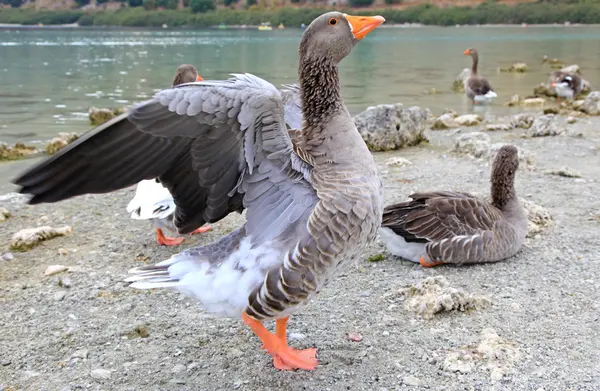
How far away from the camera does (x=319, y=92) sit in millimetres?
4805

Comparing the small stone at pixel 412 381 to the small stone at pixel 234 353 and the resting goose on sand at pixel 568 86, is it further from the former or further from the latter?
the resting goose on sand at pixel 568 86

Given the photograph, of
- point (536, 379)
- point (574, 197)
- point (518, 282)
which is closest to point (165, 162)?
point (536, 379)

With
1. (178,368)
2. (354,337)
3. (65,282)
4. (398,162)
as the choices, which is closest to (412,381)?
(354,337)

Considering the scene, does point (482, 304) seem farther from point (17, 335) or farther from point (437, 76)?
point (437, 76)

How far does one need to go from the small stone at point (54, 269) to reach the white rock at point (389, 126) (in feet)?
23.5

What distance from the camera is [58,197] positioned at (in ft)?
12.9

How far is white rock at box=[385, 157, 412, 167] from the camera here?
11281mm

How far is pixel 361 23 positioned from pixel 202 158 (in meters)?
1.71

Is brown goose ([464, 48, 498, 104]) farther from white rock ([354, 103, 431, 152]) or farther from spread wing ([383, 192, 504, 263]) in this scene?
spread wing ([383, 192, 504, 263])

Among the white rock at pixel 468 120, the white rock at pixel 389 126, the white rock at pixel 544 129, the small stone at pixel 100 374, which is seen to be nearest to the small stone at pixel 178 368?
the small stone at pixel 100 374

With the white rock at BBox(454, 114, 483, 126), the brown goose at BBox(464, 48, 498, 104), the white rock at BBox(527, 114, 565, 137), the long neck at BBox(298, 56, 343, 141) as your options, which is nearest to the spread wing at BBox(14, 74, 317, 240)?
the long neck at BBox(298, 56, 343, 141)

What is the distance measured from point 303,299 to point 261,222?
2.17 feet

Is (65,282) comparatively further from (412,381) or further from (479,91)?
(479,91)

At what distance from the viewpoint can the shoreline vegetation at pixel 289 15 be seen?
111 metres
